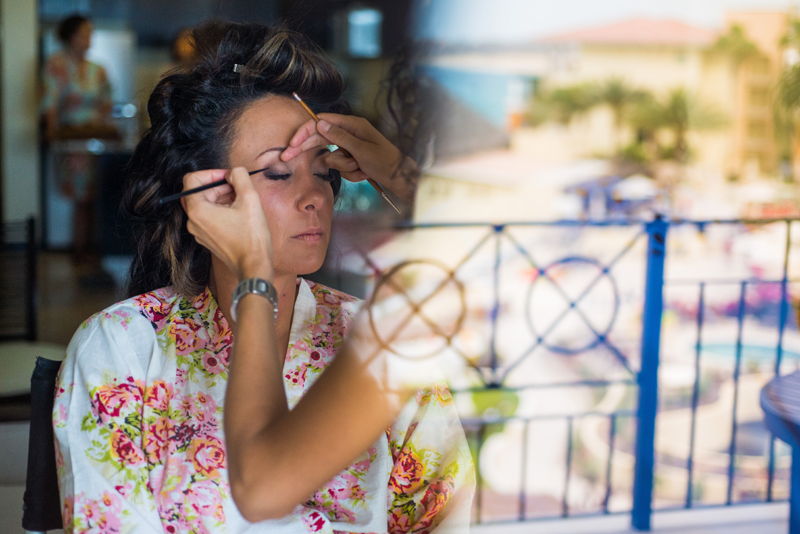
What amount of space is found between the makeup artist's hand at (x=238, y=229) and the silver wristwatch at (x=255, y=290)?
0.01 metres

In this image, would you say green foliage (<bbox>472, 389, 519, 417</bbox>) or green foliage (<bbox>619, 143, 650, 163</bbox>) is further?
green foliage (<bbox>619, 143, 650, 163</bbox>)

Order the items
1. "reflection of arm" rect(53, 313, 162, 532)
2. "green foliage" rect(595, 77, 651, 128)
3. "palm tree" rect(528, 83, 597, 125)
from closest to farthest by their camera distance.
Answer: "reflection of arm" rect(53, 313, 162, 532) < "green foliage" rect(595, 77, 651, 128) < "palm tree" rect(528, 83, 597, 125)

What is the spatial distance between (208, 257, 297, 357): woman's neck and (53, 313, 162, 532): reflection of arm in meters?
0.18

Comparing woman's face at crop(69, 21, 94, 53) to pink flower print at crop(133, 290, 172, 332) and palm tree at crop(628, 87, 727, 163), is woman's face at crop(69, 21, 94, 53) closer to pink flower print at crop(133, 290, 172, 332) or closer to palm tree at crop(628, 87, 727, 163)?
pink flower print at crop(133, 290, 172, 332)

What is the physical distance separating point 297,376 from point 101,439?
27 cm

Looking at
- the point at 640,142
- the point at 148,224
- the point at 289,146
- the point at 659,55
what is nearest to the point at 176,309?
the point at 148,224

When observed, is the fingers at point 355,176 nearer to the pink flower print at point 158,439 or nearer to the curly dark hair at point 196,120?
the curly dark hair at point 196,120

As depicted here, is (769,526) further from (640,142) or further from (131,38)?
(640,142)

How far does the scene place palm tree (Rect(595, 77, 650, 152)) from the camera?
7.36 metres

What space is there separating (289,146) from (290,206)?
9 cm

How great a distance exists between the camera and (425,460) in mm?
944

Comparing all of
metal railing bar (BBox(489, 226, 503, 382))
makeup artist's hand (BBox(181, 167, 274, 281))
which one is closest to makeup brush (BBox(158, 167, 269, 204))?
makeup artist's hand (BBox(181, 167, 274, 281))

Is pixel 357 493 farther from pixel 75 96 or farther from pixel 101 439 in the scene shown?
pixel 75 96

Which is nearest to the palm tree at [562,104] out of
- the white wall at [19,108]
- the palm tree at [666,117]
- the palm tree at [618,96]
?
→ the palm tree at [618,96]
